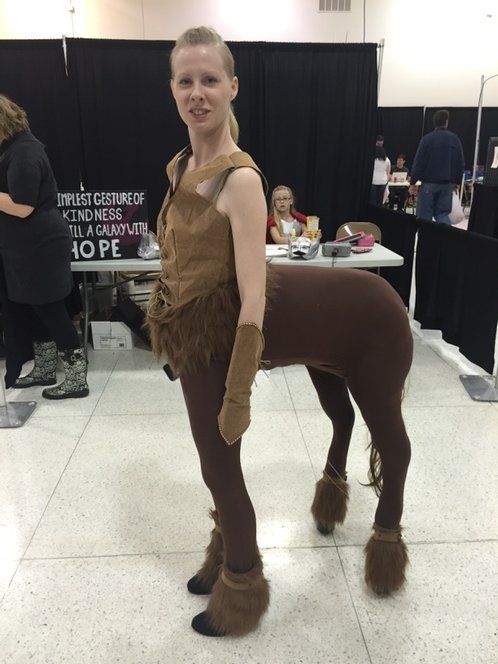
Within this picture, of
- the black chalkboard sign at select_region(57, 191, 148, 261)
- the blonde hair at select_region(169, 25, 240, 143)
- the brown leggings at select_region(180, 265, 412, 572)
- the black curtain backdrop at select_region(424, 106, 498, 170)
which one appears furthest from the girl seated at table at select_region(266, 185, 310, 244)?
the black curtain backdrop at select_region(424, 106, 498, 170)

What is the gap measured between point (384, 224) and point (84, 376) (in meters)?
2.65

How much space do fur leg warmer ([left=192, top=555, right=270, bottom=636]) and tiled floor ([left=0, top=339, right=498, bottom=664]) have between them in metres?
0.06

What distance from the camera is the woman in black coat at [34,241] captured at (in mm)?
2291

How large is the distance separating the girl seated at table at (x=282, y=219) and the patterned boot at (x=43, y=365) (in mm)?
1690

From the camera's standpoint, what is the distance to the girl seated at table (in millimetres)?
3602

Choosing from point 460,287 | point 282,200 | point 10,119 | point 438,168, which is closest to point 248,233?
point 10,119

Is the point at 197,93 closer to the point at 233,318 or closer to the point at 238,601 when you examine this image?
the point at 233,318

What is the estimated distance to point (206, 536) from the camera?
174cm

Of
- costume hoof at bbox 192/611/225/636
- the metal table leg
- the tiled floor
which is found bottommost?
the tiled floor

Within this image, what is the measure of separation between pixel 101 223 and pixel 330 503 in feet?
7.47

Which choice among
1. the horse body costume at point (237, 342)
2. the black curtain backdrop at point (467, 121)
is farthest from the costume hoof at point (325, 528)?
the black curtain backdrop at point (467, 121)

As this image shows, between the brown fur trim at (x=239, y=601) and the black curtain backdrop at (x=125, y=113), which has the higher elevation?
the black curtain backdrop at (x=125, y=113)

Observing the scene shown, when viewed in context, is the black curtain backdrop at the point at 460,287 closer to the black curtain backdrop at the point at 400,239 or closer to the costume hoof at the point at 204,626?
the black curtain backdrop at the point at 400,239

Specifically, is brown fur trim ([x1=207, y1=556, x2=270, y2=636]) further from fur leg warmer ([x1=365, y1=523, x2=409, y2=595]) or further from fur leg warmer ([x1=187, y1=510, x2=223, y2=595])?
fur leg warmer ([x1=365, y1=523, x2=409, y2=595])
